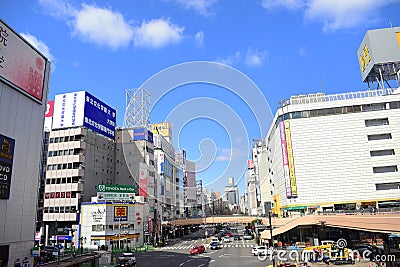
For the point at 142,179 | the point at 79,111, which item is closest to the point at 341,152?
the point at 142,179

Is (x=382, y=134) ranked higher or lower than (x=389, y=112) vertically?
lower

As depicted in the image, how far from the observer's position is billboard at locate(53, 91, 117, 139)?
2400 inches

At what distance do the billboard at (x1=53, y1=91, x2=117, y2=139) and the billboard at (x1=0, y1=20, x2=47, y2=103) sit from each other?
31905 millimetres

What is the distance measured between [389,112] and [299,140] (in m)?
17.8

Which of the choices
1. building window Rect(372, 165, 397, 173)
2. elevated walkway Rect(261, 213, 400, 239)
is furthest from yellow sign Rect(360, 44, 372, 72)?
elevated walkway Rect(261, 213, 400, 239)

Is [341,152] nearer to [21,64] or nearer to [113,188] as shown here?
[113,188]

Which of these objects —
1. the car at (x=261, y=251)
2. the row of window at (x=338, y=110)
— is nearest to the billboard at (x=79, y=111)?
the row of window at (x=338, y=110)

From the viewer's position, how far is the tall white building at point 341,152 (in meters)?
56.1

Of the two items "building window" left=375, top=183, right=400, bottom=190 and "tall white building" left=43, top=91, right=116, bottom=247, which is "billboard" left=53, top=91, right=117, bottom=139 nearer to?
"tall white building" left=43, top=91, right=116, bottom=247

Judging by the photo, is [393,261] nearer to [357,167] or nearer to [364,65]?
[357,167]

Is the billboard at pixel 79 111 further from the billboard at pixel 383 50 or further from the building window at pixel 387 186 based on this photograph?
the building window at pixel 387 186

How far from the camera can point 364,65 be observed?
2315 inches

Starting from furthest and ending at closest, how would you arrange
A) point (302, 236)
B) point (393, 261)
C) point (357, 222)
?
point (302, 236) → point (357, 222) → point (393, 261)

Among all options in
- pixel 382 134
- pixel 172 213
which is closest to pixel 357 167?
pixel 382 134
